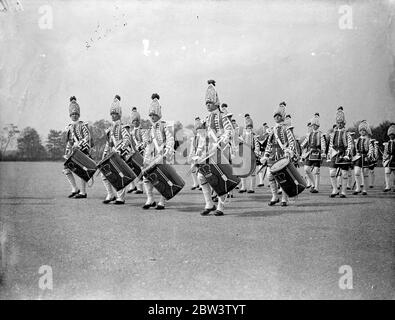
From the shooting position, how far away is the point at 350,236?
657 centimetres

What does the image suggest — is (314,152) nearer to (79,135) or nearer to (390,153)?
(390,153)

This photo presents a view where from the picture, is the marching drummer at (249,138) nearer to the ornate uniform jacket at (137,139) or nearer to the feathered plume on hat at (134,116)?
the ornate uniform jacket at (137,139)

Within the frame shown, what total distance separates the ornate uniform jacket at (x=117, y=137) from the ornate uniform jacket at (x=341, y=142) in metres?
5.81

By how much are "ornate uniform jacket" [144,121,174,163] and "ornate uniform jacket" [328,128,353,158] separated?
5227 mm

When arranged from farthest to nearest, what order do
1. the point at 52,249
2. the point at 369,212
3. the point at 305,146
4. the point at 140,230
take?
the point at 305,146
the point at 369,212
the point at 140,230
the point at 52,249

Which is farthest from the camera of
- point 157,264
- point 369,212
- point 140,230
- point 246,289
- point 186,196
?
point 186,196

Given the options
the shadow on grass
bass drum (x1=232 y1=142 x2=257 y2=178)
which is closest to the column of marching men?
bass drum (x1=232 y1=142 x2=257 y2=178)

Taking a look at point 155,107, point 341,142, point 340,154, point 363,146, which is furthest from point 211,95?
point 363,146

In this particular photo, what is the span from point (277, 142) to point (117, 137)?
3.90 metres

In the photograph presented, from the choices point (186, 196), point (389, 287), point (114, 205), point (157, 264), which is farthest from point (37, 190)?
point (389, 287)

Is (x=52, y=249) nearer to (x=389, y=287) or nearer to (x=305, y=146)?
(x=389, y=287)

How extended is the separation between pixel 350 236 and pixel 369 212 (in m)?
2.58

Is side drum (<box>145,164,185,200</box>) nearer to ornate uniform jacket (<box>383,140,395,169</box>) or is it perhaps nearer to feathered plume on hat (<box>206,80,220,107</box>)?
feathered plume on hat (<box>206,80,220,107</box>)

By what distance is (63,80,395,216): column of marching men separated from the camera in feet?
27.2
